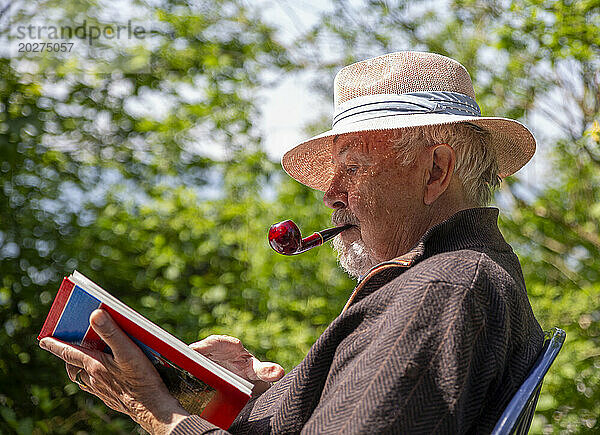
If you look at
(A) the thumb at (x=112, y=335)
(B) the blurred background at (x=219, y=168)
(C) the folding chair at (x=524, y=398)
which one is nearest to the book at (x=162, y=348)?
(A) the thumb at (x=112, y=335)

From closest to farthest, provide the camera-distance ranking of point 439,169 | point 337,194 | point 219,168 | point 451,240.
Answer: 1. point 451,240
2. point 439,169
3. point 337,194
4. point 219,168

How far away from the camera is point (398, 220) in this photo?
1.59 metres

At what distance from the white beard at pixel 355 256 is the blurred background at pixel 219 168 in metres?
1.50

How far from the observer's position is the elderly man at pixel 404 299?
115cm

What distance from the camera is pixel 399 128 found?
1.55 meters

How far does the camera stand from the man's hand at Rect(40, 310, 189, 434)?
1347mm

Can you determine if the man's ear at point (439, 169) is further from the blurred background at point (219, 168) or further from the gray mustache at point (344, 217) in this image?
the blurred background at point (219, 168)

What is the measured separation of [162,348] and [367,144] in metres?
0.70

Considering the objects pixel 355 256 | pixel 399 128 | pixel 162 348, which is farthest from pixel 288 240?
pixel 162 348

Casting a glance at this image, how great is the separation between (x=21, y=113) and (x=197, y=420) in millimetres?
2673

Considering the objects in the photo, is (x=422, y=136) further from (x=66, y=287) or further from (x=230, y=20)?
(x=230, y=20)

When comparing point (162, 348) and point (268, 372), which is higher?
point (162, 348)

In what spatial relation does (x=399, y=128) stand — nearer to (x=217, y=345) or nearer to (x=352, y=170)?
(x=352, y=170)

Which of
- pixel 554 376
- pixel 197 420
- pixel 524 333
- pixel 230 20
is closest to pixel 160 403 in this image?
pixel 197 420
